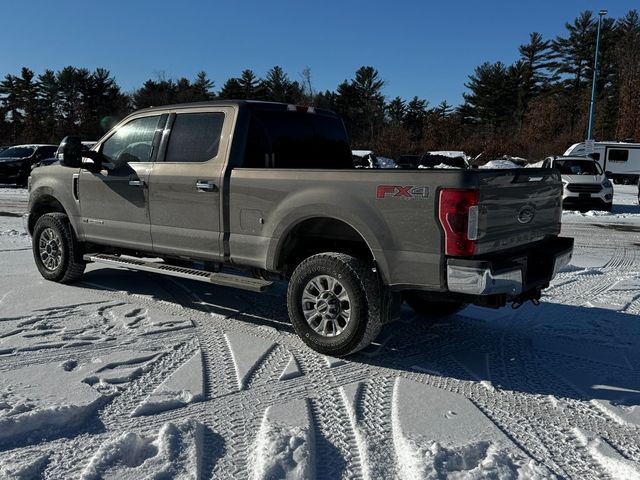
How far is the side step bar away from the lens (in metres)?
4.68

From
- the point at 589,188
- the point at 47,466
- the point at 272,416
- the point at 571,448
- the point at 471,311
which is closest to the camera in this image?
the point at 47,466

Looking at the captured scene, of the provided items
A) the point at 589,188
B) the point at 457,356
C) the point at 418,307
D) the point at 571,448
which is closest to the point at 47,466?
the point at 571,448

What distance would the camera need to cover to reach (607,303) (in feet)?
19.5

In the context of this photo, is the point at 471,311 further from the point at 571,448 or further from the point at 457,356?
the point at 571,448

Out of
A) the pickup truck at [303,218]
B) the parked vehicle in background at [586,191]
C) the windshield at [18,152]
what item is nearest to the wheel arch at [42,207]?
the pickup truck at [303,218]

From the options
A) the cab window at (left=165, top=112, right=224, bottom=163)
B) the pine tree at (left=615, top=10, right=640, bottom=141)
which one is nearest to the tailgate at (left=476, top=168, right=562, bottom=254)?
the cab window at (left=165, top=112, right=224, bottom=163)

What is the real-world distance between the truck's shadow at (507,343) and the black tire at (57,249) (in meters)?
0.26

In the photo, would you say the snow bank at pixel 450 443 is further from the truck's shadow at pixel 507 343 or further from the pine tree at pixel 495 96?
the pine tree at pixel 495 96

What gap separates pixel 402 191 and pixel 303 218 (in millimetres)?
877

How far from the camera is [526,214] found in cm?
423

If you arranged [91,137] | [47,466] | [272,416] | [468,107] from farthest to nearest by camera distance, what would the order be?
[468,107] < [91,137] < [272,416] < [47,466]

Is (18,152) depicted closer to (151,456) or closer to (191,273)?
(191,273)

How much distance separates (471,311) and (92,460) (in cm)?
399

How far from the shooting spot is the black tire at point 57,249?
6281 millimetres
